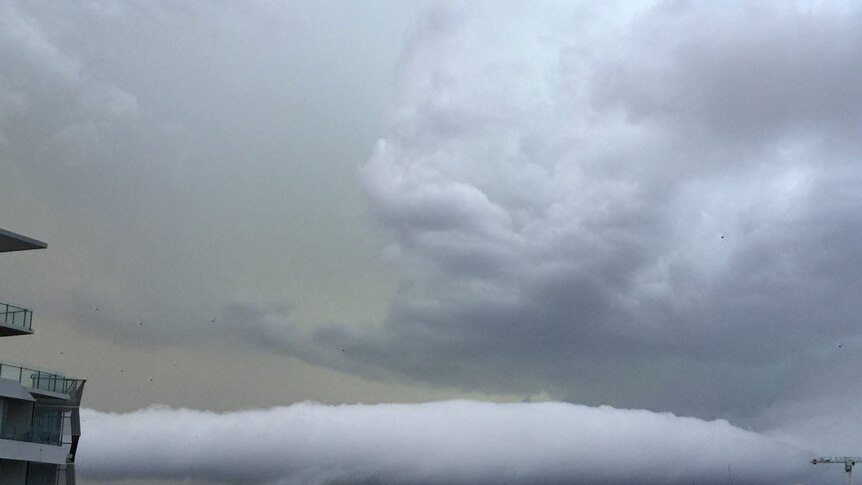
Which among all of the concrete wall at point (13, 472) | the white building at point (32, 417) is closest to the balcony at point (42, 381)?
the white building at point (32, 417)

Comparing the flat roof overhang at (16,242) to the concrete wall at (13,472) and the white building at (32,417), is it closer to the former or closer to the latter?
the white building at (32,417)

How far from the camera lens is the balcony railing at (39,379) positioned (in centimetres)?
8775

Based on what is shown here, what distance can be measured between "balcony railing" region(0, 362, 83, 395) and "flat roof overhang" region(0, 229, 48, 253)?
35.6 ft

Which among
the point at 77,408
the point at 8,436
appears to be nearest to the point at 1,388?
the point at 8,436

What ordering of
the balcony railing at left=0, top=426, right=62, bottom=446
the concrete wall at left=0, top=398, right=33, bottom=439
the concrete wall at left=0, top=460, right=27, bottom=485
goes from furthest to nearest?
the concrete wall at left=0, top=460, right=27, bottom=485
the concrete wall at left=0, top=398, right=33, bottom=439
the balcony railing at left=0, top=426, right=62, bottom=446

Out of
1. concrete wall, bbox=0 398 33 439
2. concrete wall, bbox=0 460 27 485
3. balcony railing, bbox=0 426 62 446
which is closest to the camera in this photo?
balcony railing, bbox=0 426 62 446

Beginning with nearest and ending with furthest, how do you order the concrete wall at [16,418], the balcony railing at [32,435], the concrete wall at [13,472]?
the balcony railing at [32,435], the concrete wall at [16,418], the concrete wall at [13,472]

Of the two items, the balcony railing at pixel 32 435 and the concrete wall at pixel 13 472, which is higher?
the balcony railing at pixel 32 435

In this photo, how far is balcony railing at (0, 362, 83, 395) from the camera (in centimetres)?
8775

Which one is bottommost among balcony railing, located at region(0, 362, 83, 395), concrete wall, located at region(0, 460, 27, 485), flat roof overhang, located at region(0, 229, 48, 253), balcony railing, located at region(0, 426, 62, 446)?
concrete wall, located at region(0, 460, 27, 485)

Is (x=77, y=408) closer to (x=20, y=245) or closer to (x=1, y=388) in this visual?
(x=1, y=388)

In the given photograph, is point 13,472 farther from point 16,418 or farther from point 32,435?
point 16,418

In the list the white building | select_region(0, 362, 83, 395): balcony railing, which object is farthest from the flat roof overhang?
select_region(0, 362, 83, 395): balcony railing

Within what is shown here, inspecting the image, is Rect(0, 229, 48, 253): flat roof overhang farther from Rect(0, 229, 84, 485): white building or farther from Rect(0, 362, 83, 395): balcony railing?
Rect(0, 362, 83, 395): balcony railing
